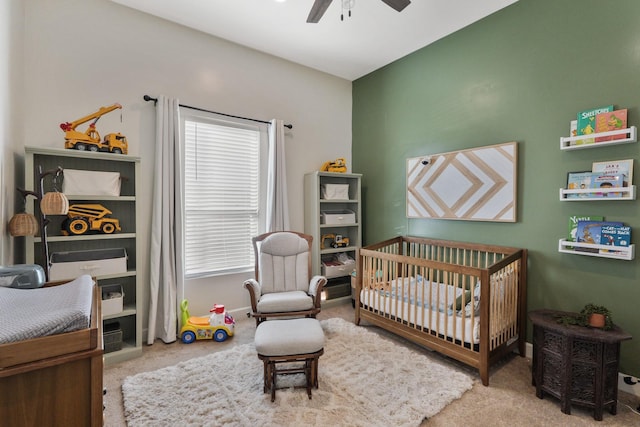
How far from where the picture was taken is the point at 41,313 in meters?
0.90

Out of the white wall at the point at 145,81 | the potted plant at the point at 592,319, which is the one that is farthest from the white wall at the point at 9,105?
the potted plant at the point at 592,319

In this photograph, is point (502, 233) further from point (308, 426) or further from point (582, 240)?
point (308, 426)

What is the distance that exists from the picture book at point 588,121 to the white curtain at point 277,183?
2.66 m

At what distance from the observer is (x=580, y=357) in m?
1.85

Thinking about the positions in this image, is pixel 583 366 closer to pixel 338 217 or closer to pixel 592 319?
pixel 592 319

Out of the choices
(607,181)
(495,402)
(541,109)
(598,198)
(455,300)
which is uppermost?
(541,109)

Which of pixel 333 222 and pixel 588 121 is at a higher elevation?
pixel 588 121

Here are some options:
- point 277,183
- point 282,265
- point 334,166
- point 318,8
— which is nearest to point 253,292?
point 282,265

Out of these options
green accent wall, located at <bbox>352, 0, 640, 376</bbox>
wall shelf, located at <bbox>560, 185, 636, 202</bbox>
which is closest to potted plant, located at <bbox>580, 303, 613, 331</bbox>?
green accent wall, located at <bbox>352, 0, 640, 376</bbox>

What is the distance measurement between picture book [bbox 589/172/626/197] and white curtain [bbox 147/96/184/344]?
3.34m

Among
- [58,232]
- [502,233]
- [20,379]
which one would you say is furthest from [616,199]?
[58,232]

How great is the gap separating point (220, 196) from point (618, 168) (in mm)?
3338

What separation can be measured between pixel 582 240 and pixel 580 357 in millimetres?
854

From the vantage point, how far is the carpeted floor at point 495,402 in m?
1.78
